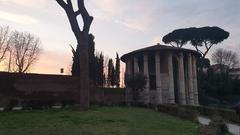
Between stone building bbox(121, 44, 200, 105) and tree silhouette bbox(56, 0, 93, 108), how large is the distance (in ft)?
53.6

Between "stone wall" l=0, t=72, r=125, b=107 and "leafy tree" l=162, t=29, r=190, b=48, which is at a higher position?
"leafy tree" l=162, t=29, r=190, b=48

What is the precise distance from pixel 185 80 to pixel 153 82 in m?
4.28

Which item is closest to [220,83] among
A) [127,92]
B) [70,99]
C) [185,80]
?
[185,80]

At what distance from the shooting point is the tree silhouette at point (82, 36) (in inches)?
832

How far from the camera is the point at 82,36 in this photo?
21766 millimetres

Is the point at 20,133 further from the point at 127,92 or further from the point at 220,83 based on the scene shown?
the point at 220,83

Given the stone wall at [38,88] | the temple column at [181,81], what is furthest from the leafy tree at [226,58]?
the stone wall at [38,88]

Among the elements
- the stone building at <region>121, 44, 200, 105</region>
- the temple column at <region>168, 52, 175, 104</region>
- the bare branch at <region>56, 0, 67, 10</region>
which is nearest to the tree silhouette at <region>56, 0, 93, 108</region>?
the bare branch at <region>56, 0, 67, 10</region>

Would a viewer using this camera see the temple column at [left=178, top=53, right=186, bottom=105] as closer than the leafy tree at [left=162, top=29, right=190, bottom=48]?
Yes

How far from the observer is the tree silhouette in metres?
21.1

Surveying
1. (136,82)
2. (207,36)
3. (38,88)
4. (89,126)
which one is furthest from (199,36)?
(89,126)

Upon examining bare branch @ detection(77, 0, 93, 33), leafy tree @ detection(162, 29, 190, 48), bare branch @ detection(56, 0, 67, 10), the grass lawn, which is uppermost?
leafy tree @ detection(162, 29, 190, 48)

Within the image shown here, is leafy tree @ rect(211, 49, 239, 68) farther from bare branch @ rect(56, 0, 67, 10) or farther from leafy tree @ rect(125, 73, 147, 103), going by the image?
bare branch @ rect(56, 0, 67, 10)

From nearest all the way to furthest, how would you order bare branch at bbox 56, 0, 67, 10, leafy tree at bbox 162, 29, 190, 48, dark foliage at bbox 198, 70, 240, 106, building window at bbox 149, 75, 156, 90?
bare branch at bbox 56, 0, 67, 10
building window at bbox 149, 75, 156, 90
dark foliage at bbox 198, 70, 240, 106
leafy tree at bbox 162, 29, 190, 48
